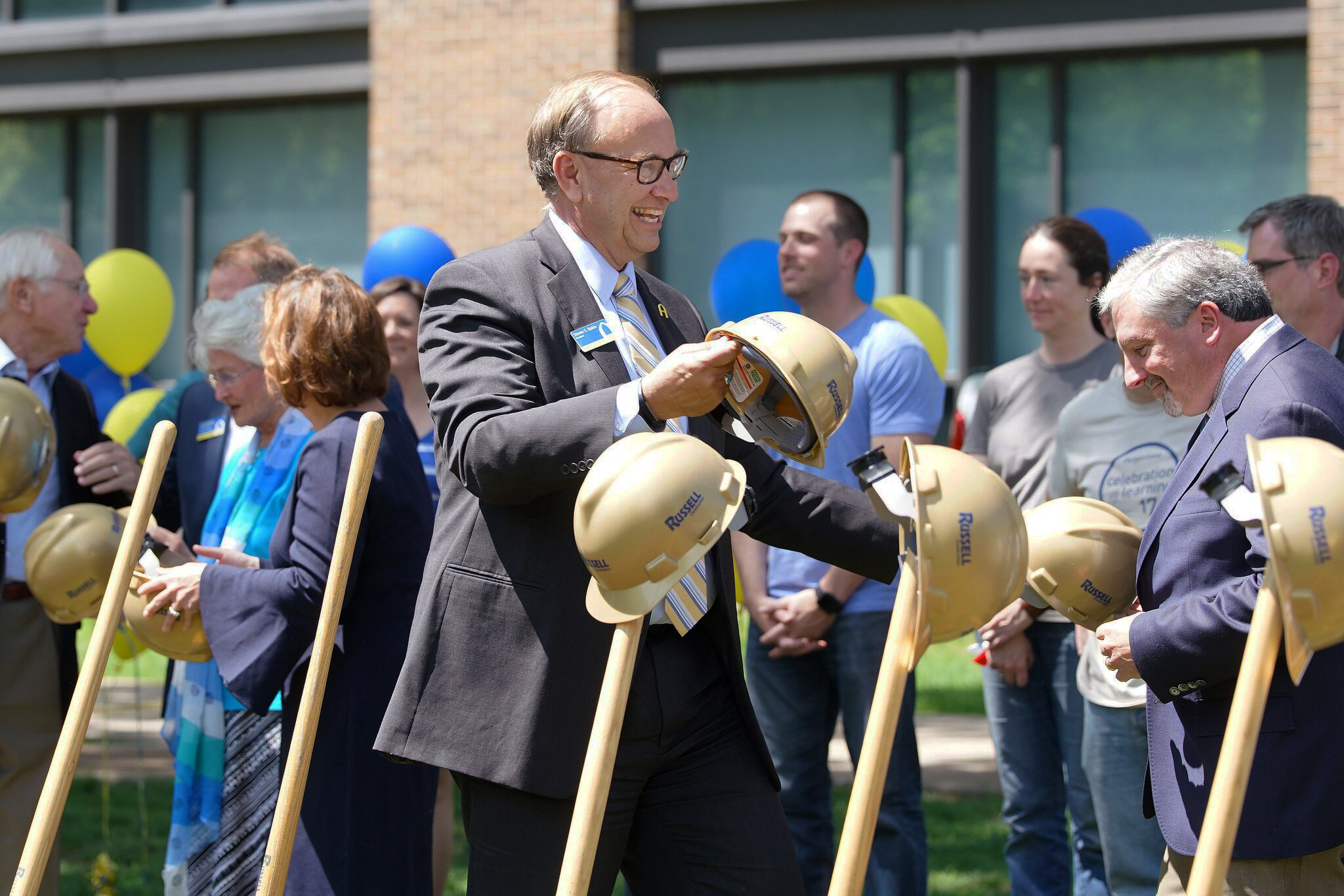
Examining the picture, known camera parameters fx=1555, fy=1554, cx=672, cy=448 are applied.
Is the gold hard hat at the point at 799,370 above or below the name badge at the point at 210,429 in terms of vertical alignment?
above

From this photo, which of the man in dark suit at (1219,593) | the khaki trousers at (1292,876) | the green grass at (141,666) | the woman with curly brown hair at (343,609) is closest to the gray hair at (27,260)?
the woman with curly brown hair at (343,609)

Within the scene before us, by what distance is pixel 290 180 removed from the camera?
42.8 ft

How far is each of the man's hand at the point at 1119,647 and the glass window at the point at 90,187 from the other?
39.9ft

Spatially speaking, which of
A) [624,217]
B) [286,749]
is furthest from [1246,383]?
[286,749]

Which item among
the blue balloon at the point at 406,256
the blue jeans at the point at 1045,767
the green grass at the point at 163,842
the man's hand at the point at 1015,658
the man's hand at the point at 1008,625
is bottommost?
the green grass at the point at 163,842

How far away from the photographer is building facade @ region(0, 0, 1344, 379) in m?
10.5

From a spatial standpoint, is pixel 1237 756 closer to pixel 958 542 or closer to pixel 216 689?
pixel 958 542

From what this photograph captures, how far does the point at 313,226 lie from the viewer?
13008 millimetres

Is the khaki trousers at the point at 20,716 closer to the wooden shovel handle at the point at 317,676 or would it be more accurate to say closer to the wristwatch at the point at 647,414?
the wooden shovel handle at the point at 317,676

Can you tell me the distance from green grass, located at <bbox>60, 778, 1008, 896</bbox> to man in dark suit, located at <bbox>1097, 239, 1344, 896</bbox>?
8.71 feet

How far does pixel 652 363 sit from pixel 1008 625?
2.03 m

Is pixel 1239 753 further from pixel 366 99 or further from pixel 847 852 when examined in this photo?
pixel 366 99

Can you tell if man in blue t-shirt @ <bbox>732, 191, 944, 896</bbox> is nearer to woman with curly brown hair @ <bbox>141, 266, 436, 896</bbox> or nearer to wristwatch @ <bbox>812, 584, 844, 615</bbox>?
wristwatch @ <bbox>812, 584, 844, 615</bbox>

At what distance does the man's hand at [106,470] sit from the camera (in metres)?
4.41
